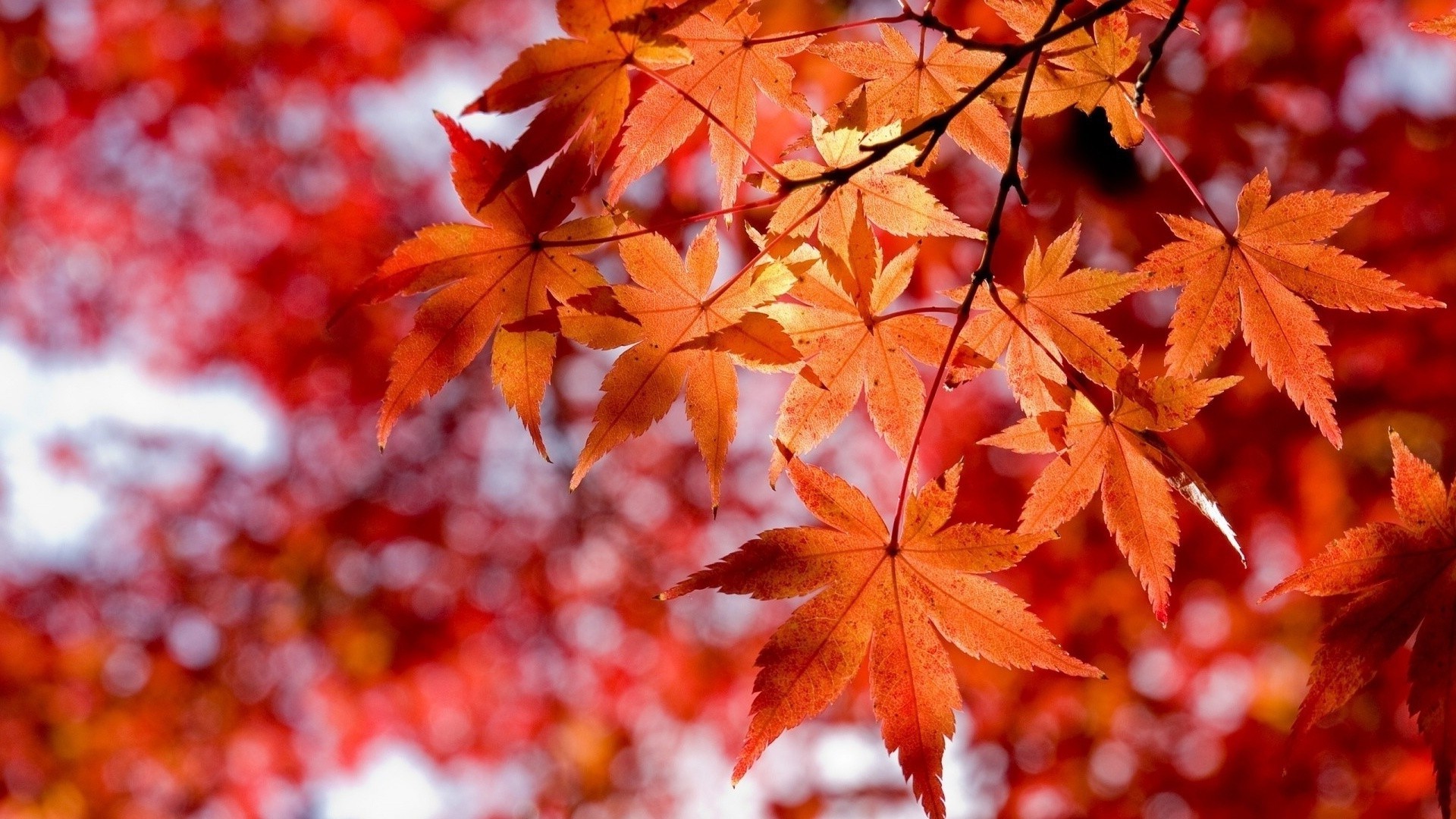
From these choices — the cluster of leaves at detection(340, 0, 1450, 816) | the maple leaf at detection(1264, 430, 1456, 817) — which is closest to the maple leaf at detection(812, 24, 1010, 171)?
the cluster of leaves at detection(340, 0, 1450, 816)

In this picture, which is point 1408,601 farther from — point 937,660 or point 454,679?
point 454,679

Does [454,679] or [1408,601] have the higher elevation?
[1408,601]

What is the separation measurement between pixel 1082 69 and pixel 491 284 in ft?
2.61

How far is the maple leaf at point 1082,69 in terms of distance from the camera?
125cm

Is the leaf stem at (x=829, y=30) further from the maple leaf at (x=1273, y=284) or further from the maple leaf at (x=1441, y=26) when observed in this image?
the maple leaf at (x=1441, y=26)

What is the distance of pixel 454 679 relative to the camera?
20.6 feet

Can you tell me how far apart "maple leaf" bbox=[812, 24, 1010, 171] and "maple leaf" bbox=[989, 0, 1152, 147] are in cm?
6

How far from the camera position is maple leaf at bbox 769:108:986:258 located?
117cm

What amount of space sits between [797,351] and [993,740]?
401 cm

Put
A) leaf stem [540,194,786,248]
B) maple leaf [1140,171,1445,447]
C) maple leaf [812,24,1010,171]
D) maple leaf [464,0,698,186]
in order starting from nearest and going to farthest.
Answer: maple leaf [464,0,698,186] < leaf stem [540,194,786,248] < maple leaf [1140,171,1445,447] < maple leaf [812,24,1010,171]

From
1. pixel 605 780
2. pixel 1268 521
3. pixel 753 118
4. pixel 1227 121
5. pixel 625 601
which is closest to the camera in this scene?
pixel 753 118

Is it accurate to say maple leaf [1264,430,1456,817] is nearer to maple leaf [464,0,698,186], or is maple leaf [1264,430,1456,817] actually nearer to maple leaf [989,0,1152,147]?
maple leaf [989,0,1152,147]

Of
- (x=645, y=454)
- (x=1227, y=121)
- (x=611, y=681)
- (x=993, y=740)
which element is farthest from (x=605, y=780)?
(x=1227, y=121)

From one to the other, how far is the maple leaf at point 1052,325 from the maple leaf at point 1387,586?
31 centimetres
